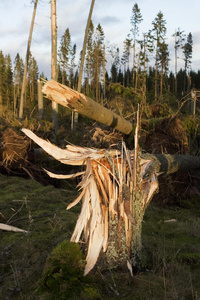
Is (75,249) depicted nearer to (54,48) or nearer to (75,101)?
(75,101)

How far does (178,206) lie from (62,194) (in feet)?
8.98

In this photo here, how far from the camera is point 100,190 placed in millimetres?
2445

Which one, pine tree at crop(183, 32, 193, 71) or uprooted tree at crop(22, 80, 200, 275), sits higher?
pine tree at crop(183, 32, 193, 71)

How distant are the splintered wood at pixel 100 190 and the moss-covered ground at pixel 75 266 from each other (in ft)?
0.68

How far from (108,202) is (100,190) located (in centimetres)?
13

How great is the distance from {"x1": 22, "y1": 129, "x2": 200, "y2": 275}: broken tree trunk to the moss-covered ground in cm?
16

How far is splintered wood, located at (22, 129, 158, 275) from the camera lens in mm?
2336

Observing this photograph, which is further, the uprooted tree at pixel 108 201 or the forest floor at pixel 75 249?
the uprooted tree at pixel 108 201

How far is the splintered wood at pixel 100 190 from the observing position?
2336 mm

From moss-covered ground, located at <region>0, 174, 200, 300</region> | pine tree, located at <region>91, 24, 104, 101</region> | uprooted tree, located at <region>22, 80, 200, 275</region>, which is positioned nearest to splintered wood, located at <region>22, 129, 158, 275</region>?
uprooted tree, located at <region>22, 80, 200, 275</region>

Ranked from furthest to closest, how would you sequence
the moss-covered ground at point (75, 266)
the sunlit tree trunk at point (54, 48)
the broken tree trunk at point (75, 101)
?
the sunlit tree trunk at point (54, 48)
the broken tree trunk at point (75, 101)
the moss-covered ground at point (75, 266)

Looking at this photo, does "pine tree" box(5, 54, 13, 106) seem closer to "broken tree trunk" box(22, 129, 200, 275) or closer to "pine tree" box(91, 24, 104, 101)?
"pine tree" box(91, 24, 104, 101)

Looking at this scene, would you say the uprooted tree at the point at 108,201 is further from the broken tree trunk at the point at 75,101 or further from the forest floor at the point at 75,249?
the broken tree trunk at the point at 75,101

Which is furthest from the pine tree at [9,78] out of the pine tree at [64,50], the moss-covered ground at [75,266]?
the moss-covered ground at [75,266]
